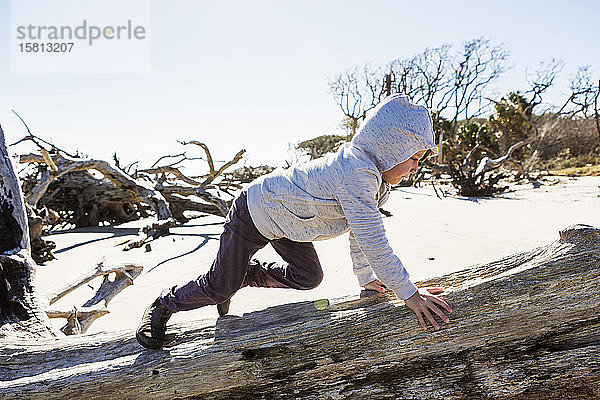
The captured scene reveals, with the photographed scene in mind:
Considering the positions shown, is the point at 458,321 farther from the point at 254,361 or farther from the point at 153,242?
the point at 153,242

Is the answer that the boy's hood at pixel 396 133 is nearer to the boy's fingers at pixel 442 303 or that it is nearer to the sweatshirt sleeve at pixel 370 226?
the sweatshirt sleeve at pixel 370 226

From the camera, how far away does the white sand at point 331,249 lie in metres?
3.72

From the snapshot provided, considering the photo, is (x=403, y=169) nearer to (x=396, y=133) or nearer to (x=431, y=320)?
(x=396, y=133)

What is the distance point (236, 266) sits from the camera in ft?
6.84

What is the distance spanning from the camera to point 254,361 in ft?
5.46

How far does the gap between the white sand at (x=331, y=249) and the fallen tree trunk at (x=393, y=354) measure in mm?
390

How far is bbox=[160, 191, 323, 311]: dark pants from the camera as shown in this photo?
2.08 m

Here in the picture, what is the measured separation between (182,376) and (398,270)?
932 mm

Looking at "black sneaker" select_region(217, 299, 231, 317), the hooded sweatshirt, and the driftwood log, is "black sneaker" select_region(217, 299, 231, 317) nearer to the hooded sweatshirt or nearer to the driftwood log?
the hooded sweatshirt

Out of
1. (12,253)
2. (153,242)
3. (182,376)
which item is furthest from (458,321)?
(153,242)

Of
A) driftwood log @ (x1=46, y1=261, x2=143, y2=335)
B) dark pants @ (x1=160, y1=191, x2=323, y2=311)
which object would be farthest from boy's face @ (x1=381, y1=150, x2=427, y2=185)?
Answer: driftwood log @ (x1=46, y1=261, x2=143, y2=335)

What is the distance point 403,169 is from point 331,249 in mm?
3748

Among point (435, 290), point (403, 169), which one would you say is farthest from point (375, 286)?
point (403, 169)

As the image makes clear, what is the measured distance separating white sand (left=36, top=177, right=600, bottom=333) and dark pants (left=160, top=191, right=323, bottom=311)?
155 millimetres
